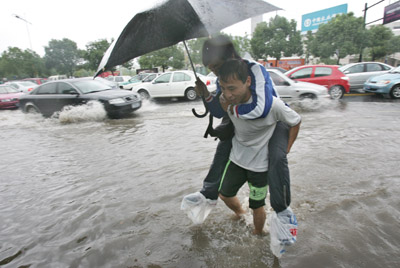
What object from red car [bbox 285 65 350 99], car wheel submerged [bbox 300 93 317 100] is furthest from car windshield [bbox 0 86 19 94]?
car wheel submerged [bbox 300 93 317 100]

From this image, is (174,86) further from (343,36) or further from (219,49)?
(343,36)

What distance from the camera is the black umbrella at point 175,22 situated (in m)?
1.72

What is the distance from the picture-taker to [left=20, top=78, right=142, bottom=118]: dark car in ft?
27.6

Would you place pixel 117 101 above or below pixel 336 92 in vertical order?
above

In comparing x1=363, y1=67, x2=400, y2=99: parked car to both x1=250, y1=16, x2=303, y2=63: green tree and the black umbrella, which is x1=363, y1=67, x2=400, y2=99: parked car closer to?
the black umbrella

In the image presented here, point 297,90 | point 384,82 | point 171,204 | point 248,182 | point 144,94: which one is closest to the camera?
point 248,182

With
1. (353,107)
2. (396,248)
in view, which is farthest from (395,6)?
(396,248)

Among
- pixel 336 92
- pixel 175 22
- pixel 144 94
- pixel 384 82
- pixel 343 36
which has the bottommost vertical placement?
pixel 336 92

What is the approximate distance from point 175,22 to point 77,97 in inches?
306

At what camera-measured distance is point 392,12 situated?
79.4 ft

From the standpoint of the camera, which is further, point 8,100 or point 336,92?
point 8,100

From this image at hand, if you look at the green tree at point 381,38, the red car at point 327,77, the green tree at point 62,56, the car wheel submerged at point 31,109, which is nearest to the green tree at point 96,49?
the green tree at point 62,56

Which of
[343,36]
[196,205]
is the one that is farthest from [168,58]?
[196,205]

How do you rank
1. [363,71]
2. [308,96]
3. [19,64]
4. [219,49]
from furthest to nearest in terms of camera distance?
[19,64], [363,71], [308,96], [219,49]
